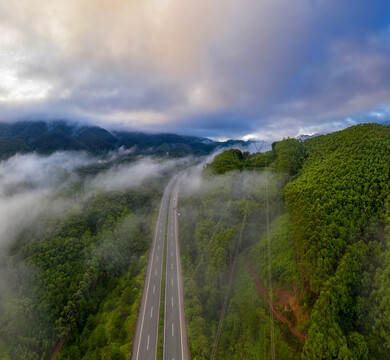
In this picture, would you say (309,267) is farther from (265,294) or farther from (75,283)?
(75,283)

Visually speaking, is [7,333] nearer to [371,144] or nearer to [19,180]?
[371,144]

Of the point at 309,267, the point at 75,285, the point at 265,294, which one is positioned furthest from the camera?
the point at 75,285

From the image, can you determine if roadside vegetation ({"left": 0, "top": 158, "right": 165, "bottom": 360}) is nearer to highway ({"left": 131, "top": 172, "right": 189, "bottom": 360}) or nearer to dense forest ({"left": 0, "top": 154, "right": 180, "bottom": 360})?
dense forest ({"left": 0, "top": 154, "right": 180, "bottom": 360})

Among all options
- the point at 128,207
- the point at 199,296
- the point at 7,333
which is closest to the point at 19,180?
the point at 128,207

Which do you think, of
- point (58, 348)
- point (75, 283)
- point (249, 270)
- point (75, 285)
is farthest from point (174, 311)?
point (75, 283)

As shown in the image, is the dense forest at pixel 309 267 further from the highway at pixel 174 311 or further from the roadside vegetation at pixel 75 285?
the roadside vegetation at pixel 75 285

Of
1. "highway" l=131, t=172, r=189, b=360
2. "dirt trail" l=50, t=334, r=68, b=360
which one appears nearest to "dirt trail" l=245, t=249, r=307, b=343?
"highway" l=131, t=172, r=189, b=360
